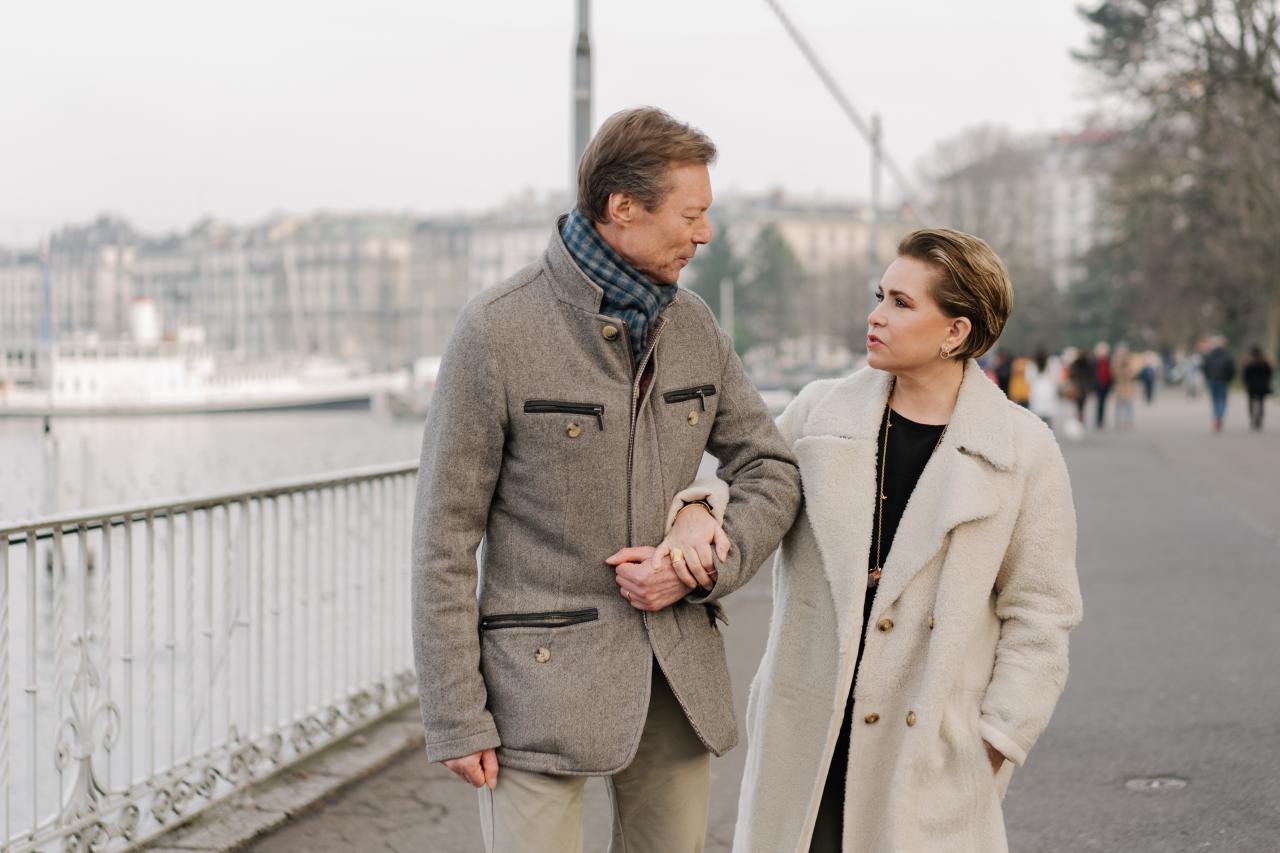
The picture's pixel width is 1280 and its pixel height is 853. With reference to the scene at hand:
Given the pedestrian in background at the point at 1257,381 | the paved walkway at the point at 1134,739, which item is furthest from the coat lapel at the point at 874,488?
the pedestrian in background at the point at 1257,381

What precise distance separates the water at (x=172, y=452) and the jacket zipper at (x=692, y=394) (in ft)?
56.4

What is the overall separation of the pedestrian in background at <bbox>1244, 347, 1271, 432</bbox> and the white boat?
19962 millimetres

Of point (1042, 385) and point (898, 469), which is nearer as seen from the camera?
point (898, 469)

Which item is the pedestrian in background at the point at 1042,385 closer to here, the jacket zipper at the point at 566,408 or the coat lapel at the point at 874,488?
the coat lapel at the point at 874,488

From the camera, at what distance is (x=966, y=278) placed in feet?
9.83

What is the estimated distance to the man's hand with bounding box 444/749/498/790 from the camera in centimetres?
274

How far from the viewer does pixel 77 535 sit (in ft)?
14.9

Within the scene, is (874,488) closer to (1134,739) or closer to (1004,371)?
(1134,739)

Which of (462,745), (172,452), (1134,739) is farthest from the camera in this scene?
(172,452)

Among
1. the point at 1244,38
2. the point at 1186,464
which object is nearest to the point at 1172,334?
the point at 1244,38

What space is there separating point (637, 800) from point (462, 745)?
1.35 ft

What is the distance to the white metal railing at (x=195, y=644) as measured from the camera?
4520 mm

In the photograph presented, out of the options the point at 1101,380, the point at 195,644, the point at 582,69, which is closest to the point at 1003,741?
the point at 195,644

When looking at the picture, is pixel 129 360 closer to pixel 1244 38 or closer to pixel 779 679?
pixel 1244 38
